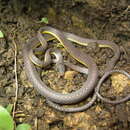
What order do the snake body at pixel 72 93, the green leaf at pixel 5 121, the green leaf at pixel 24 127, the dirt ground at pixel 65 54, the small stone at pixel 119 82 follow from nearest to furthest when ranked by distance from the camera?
the green leaf at pixel 5 121 → the green leaf at pixel 24 127 → the dirt ground at pixel 65 54 → the snake body at pixel 72 93 → the small stone at pixel 119 82

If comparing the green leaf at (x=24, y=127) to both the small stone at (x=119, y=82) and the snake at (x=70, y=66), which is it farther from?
the small stone at (x=119, y=82)

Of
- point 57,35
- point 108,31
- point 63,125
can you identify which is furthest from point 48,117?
point 108,31

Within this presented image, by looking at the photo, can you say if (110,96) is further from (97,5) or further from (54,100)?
(97,5)

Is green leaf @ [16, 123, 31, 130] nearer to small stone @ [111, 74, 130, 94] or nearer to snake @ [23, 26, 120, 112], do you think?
snake @ [23, 26, 120, 112]

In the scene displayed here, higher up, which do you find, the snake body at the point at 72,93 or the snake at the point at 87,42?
the snake at the point at 87,42

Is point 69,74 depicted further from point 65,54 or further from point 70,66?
point 65,54

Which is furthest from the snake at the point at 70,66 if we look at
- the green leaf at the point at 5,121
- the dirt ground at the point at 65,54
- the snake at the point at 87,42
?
the green leaf at the point at 5,121
